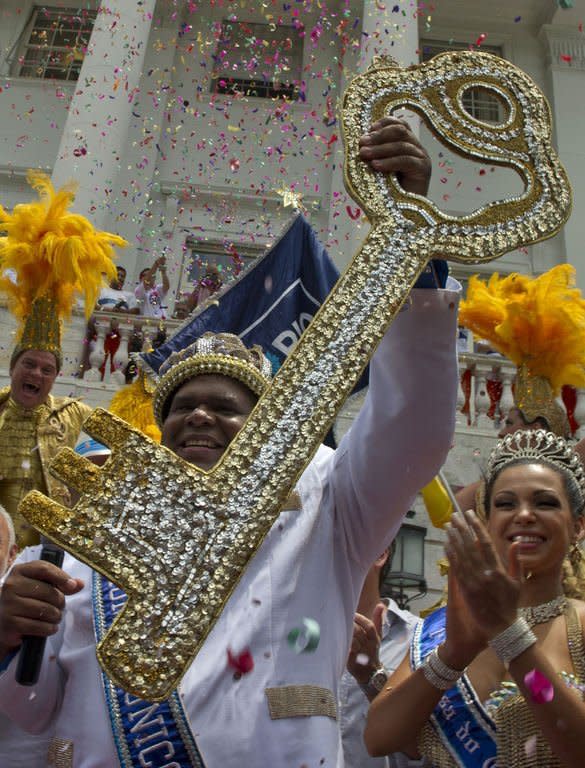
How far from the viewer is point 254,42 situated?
15945 mm

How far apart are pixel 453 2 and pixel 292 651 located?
58.7ft

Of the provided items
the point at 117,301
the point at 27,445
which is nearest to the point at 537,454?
the point at 27,445

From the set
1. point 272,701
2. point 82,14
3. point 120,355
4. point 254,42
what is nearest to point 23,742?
point 272,701

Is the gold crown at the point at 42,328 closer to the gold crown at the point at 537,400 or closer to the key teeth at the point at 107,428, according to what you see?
the gold crown at the point at 537,400

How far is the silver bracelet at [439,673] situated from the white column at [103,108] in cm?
1078

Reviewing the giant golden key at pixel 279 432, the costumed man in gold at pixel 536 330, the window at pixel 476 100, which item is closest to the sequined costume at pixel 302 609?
the giant golden key at pixel 279 432

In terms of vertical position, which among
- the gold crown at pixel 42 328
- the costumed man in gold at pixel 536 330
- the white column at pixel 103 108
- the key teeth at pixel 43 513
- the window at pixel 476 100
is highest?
the window at pixel 476 100

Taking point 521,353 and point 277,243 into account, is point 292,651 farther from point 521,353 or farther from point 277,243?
point 277,243

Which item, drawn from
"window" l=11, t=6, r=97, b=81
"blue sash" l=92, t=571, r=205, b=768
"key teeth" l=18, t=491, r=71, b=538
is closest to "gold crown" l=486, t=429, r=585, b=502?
"blue sash" l=92, t=571, r=205, b=768

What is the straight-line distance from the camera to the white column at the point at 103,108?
12.5m

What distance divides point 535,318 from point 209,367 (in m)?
2.17

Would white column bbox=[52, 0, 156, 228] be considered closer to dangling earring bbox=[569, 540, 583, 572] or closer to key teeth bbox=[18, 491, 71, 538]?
dangling earring bbox=[569, 540, 583, 572]

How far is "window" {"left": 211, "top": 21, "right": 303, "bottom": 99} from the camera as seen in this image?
50.5ft

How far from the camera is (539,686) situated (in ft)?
6.19
